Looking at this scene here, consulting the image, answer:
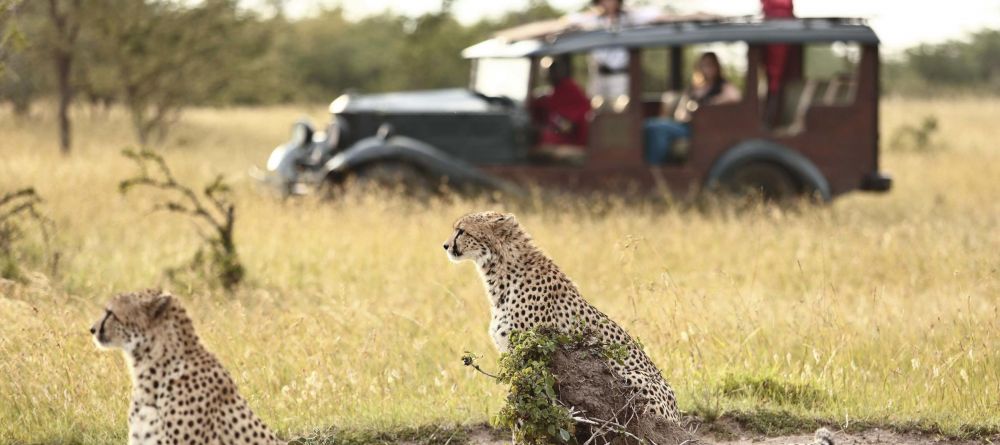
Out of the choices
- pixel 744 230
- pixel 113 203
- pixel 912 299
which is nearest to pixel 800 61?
pixel 744 230

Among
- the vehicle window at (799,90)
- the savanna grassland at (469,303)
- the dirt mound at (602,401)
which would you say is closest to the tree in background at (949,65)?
the vehicle window at (799,90)

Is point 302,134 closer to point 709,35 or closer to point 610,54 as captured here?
point 610,54

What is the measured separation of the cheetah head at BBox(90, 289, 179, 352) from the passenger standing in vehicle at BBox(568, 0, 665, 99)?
8549 mm

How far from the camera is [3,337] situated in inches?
225

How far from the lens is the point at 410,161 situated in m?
12.1

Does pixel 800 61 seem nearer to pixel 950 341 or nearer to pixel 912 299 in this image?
pixel 912 299

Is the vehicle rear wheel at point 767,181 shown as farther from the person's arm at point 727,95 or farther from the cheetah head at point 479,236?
the cheetah head at point 479,236

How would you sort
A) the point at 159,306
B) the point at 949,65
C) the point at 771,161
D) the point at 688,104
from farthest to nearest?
the point at 949,65, the point at 771,161, the point at 688,104, the point at 159,306

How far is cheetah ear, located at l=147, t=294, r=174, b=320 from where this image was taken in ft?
12.5

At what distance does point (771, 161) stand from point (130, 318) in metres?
9.33

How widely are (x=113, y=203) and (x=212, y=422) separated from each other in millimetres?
Answer: 8733

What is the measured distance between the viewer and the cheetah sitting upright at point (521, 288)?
485 centimetres

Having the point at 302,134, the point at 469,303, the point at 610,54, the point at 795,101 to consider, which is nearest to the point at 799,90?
the point at 795,101

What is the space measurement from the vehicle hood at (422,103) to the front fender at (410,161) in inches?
24.3
